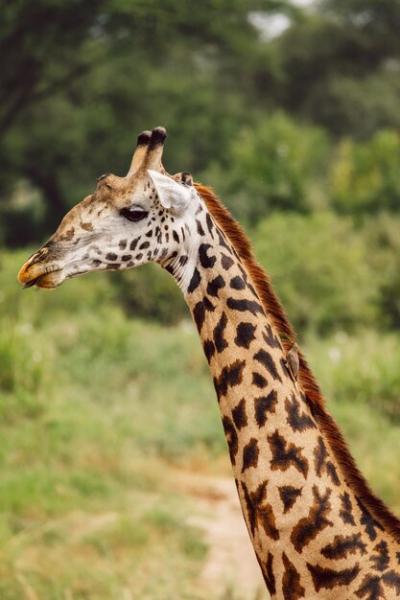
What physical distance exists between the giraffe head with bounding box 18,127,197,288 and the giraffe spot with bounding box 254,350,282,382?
1.10 feet

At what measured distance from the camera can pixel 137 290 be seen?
13.8 metres

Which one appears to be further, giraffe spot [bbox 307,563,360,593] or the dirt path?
the dirt path

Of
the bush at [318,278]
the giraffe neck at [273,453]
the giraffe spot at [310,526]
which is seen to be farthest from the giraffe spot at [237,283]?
the bush at [318,278]

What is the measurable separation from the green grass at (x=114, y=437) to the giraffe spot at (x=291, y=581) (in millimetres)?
2527

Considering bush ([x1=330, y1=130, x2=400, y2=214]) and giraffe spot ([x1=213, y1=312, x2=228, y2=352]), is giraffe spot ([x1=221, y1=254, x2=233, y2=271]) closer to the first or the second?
giraffe spot ([x1=213, y1=312, x2=228, y2=352])

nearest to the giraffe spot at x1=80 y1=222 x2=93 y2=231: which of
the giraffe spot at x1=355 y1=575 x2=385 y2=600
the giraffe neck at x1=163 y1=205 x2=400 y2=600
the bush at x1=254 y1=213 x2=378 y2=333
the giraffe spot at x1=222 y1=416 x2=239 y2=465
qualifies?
the giraffe neck at x1=163 y1=205 x2=400 y2=600

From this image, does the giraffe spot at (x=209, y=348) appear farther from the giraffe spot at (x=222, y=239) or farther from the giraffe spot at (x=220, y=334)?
the giraffe spot at (x=222, y=239)

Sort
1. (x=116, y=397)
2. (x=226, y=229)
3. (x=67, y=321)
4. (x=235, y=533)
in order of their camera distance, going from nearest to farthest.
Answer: (x=226, y=229), (x=235, y=533), (x=116, y=397), (x=67, y=321)

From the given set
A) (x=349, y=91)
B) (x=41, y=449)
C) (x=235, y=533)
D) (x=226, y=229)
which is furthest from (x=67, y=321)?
(x=349, y=91)

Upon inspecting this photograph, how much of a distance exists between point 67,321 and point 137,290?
2.26m

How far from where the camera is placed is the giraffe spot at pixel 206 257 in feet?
8.46

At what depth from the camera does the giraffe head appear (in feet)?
8.11

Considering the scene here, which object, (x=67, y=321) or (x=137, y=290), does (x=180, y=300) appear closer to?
(x=137, y=290)

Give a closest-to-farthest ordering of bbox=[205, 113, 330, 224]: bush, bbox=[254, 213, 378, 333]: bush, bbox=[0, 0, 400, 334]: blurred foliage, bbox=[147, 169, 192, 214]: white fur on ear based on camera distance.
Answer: bbox=[147, 169, 192, 214]: white fur on ear → bbox=[254, 213, 378, 333]: bush → bbox=[0, 0, 400, 334]: blurred foliage → bbox=[205, 113, 330, 224]: bush
